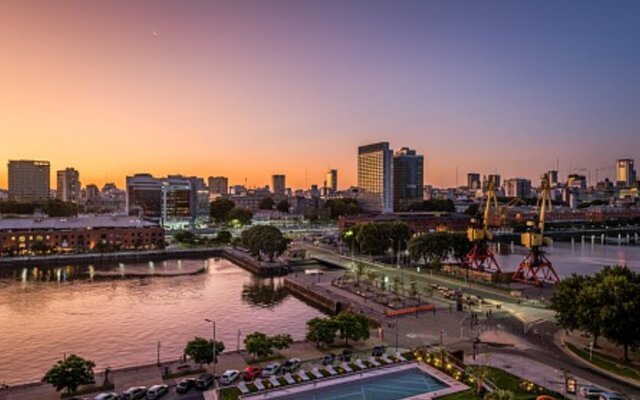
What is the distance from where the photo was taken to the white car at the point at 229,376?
2541cm

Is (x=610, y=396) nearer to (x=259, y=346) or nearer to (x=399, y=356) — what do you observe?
(x=399, y=356)

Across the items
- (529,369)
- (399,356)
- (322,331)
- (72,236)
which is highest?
(72,236)

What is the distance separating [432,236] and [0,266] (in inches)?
2675

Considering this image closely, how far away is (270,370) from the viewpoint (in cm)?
2698

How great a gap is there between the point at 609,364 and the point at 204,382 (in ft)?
73.6

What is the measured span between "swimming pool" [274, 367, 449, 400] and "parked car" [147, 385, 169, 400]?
5.99 meters

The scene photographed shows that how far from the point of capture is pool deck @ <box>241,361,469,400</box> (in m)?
23.1

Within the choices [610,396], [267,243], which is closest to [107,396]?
[610,396]

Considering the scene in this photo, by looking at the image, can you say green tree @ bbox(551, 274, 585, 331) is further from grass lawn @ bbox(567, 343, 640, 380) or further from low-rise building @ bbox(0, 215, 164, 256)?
low-rise building @ bbox(0, 215, 164, 256)

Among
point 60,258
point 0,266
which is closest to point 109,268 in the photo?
point 60,258

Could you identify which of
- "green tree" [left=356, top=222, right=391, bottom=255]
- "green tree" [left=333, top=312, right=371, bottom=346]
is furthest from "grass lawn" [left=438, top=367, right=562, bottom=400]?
"green tree" [left=356, top=222, right=391, bottom=255]

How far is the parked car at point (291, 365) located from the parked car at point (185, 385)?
16.5 feet

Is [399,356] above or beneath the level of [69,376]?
beneath

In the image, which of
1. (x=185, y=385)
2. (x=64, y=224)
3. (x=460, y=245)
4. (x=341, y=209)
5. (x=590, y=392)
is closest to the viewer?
(x=590, y=392)
